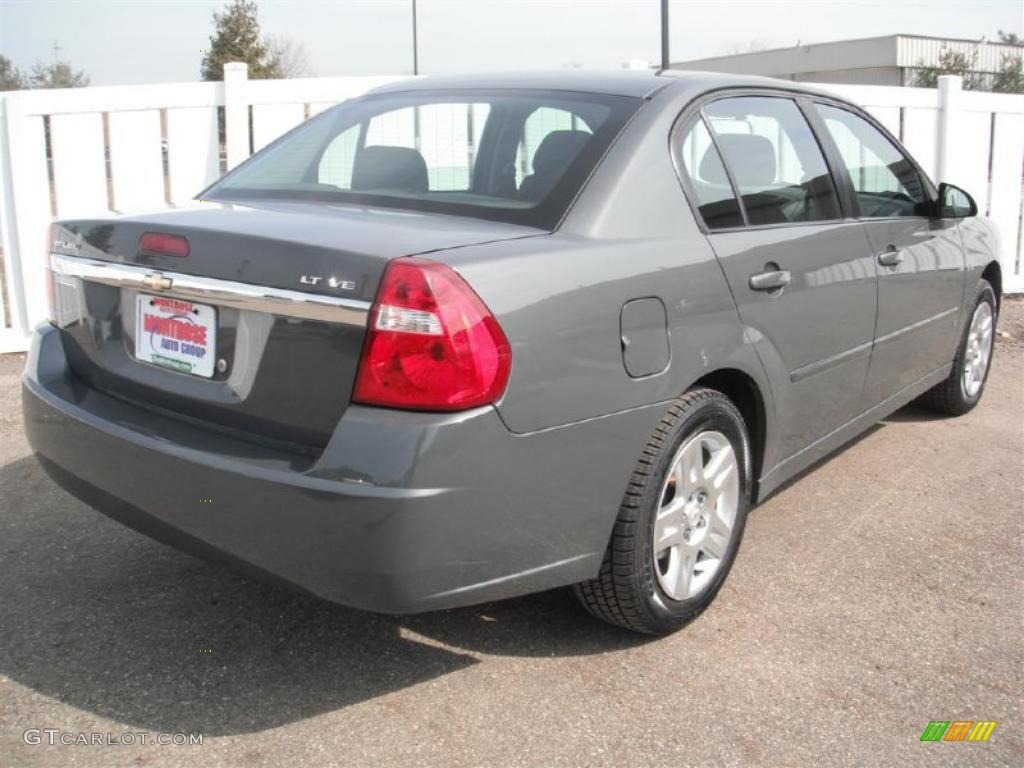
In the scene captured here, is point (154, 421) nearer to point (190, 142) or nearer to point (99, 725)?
point (99, 725)

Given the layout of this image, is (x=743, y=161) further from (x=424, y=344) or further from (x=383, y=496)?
(x=383, y=496)

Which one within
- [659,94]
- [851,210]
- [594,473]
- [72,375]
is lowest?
[594,473]

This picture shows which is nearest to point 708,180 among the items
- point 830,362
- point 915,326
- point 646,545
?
Result: point 830,362

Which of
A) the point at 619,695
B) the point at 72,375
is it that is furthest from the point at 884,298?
the point at 72,375

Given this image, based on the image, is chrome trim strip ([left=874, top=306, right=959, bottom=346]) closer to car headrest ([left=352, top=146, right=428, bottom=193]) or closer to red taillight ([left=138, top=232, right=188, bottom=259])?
car headrest ([left=352, top=146, right=428, bottom=193])

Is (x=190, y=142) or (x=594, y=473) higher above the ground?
(x=190, y=142)

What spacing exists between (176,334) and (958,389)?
420cm

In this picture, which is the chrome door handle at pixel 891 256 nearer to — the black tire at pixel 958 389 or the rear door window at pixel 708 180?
the rear door window at pixel 708 180

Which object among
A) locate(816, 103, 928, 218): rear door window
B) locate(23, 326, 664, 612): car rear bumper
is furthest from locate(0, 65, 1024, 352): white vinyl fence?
locate(23, 326, 664, 612): car rear bumper

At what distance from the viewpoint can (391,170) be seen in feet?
10.4

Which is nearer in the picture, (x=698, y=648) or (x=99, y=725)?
(x=99, y=725)

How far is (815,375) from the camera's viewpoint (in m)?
3.56

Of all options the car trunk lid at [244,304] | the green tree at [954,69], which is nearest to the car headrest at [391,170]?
the car trunk lid at [244,304]

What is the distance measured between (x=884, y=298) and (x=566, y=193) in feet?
5.93
